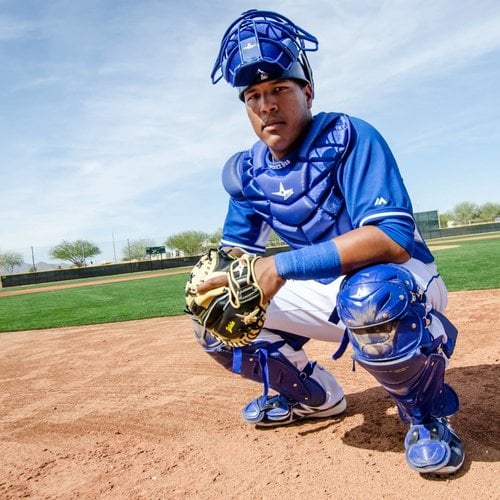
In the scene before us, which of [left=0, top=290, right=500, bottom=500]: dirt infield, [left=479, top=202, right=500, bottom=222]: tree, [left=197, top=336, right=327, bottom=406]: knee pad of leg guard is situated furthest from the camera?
[left=479, top=202, right=500, bottom=222]: tree

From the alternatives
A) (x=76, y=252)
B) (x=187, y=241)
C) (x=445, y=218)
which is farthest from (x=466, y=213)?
(x=76, y=252)

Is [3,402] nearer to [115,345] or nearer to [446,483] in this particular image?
[115,345]

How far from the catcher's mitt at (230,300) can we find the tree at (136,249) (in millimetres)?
55423

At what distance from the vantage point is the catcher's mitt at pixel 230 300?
1.97 metres

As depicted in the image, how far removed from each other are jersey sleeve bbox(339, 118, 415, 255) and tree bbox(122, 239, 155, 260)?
55.6 meters

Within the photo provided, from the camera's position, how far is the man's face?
7.72ft

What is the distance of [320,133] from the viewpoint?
2293mm

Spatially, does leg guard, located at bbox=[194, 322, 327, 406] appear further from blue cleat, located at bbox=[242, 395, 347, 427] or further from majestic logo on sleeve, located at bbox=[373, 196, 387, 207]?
majestic logo on sleeve, located at bbox=[373, 196, 387, 207]

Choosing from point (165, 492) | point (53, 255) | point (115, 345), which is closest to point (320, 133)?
point (165, 492)

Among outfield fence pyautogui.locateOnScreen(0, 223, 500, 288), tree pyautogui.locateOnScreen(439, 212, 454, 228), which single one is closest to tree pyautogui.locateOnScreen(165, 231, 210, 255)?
outfield fence pyautogui.locateOnScreen(0, 223, 500, 288)

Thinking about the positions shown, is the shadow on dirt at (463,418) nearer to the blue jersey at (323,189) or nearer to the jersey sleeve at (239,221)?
the blue jersey at (323,189)

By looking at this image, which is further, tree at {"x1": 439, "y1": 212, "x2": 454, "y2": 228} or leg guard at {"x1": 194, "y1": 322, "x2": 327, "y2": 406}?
tree at {"x1": 439, "y1": 212, "x2": 454, "y2": 228}

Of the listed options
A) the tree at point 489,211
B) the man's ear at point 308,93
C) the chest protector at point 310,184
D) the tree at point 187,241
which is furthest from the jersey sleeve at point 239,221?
the tree at point 489,211

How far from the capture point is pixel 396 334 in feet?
6.10
